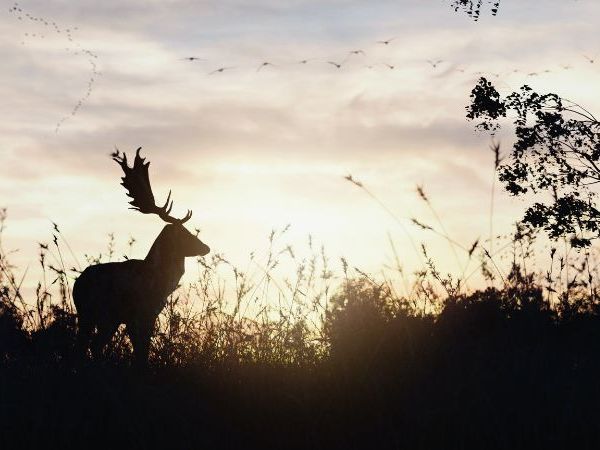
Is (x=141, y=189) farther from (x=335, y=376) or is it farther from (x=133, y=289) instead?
(x=335, y=376)

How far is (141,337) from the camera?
783 cm

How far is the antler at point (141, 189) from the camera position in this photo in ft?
33.7

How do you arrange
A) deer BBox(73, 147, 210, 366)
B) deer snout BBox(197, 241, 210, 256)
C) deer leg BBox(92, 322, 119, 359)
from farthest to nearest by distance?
deer snout BBox(197, 241, 210, 256), deer BBox(73, 147, 210, 366), deer leg BBox(92, 322, 119, 359)

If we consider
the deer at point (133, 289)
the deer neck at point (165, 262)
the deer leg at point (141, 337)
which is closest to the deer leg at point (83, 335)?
the deer at point (133, 289)

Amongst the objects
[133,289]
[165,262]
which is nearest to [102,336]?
[133,289]

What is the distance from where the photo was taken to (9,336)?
322 inches

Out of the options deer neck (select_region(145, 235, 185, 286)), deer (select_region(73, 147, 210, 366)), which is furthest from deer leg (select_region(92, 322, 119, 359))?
deer neck (select_region(145, 235, 185, 286))

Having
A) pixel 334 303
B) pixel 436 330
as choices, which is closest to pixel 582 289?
pixel 436 330

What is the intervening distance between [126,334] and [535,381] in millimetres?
4181

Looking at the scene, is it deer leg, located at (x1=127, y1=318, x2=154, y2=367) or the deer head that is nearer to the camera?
deer leg, located at (x1=127, y1=318, x2=154, y2=367)

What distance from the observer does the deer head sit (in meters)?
9.72

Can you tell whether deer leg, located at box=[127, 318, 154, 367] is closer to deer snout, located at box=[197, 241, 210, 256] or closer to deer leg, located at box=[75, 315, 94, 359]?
deer leg, located at box=[75, 315, 94, 359]

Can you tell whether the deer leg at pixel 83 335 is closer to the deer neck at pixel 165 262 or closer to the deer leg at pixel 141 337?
the deer leg at pixel 141 337

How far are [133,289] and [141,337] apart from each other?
1167mm
